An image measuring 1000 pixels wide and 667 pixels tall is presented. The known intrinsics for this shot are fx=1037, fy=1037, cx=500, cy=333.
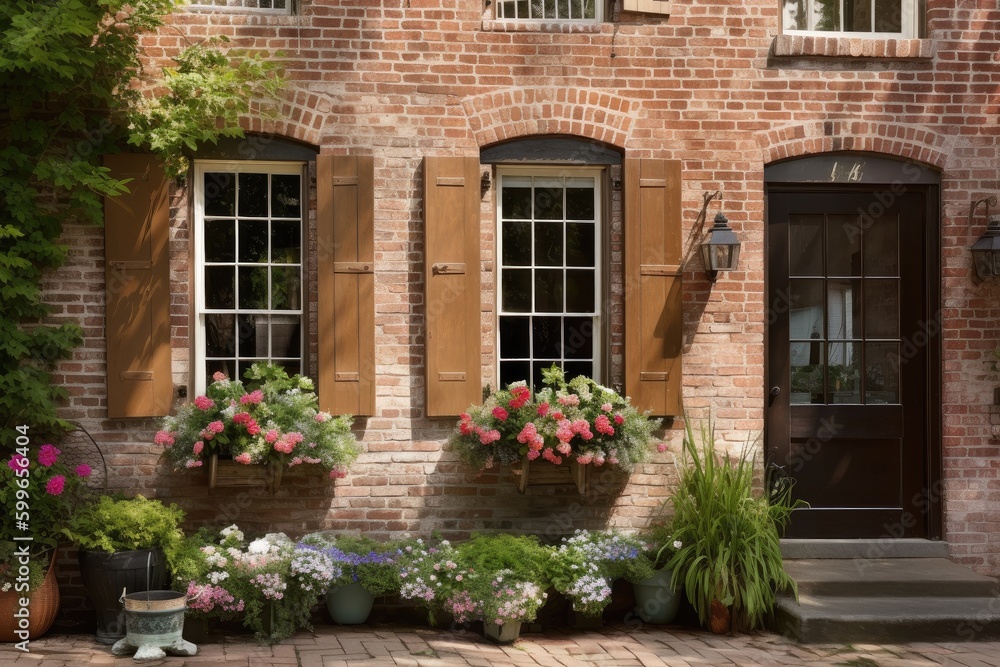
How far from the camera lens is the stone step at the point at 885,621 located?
591 cm

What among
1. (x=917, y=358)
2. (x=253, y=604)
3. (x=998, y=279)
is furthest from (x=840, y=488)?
(x=253, y=604)

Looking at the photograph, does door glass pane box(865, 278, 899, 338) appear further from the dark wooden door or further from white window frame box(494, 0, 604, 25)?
white window frame box(494, 0, 604, 25)

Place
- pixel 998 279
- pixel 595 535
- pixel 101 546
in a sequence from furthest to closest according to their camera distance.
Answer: pixel 998 279, pixel 595 535, pixel 101 546

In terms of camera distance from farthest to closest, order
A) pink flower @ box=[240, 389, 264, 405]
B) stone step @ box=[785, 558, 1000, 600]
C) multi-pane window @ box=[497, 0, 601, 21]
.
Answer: multi-pane window @ box=[497, 0, 601, 21], stone step @ box=[785, 558, 1000, 600], pink flower @ box=[240, 389, 264, 405]

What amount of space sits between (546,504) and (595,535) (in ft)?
1.42

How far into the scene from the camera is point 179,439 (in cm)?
618

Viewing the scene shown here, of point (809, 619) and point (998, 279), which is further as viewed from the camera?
point (998, 279)

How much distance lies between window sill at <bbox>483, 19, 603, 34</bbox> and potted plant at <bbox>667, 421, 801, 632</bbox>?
2.80 metres

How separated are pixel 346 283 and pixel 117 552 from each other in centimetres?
207

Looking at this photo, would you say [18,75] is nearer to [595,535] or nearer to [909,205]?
[595,535]

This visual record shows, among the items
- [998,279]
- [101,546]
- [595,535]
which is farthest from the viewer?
[998,279]

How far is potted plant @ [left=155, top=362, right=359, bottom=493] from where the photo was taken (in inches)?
239

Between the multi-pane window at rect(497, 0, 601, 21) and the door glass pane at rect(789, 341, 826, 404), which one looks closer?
the multi-pane window at rect(497, 0, 601, 21)

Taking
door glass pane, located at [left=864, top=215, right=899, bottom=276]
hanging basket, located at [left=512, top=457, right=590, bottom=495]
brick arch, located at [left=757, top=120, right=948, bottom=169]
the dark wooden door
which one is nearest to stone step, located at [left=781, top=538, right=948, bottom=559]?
the dark wooden door
